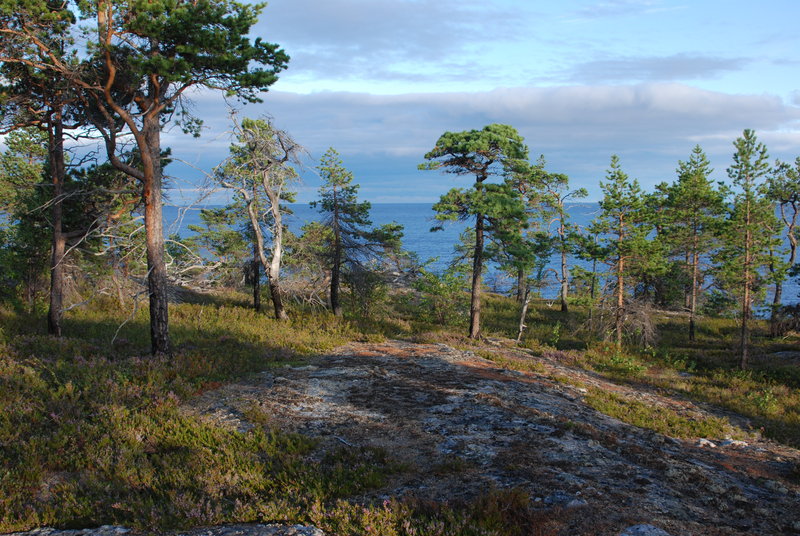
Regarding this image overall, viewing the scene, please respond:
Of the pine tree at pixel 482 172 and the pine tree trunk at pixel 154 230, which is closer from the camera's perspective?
the pine tree trunk at pixel 154 230

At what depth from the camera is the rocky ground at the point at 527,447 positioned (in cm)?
616

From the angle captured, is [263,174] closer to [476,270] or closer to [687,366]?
[476,270]

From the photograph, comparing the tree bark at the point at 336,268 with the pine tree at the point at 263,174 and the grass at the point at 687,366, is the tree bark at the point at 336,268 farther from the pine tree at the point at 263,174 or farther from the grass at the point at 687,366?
the grass at the point at 687,366

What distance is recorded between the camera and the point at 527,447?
8.30m

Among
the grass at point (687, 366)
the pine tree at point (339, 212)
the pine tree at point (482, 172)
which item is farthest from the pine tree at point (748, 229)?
the pine tree at point (339, 212)

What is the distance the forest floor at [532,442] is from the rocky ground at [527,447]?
0.03 metres

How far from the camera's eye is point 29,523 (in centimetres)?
575

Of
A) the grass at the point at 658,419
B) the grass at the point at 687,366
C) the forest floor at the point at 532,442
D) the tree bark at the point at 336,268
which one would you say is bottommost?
the grass at the point at 687,366

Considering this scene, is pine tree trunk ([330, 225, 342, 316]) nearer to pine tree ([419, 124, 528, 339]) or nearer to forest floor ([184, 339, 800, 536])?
pine tree ([419, 124, 528, 339])

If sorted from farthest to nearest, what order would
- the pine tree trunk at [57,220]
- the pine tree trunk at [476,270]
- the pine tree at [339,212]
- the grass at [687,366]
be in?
the pine tree at [339,212]
the pine tree trunk at [476,270]
the pine tree trunk at [57,220]
the grass at [687,366]

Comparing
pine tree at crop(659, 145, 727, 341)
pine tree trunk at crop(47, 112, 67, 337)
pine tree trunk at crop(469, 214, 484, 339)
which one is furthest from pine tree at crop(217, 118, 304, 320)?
pine tree at crop(659, 145, 727, 341)

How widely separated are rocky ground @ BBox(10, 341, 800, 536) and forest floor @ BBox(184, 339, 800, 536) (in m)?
0.03

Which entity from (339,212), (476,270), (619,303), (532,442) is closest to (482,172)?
(476,270)

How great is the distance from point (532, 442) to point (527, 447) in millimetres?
347
